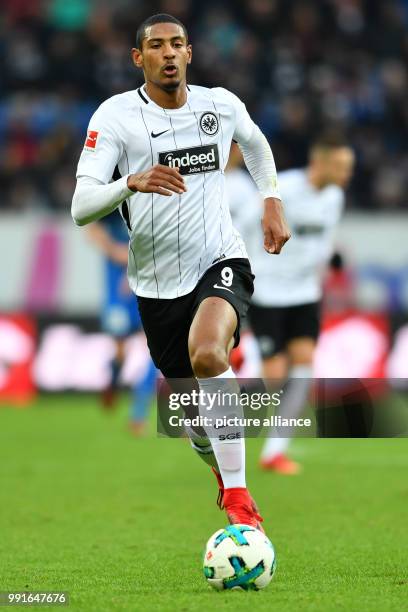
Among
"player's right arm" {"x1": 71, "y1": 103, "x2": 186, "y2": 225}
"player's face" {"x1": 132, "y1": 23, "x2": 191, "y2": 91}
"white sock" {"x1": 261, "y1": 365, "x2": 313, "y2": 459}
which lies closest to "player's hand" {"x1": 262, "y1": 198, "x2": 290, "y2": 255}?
"player's right arm" {"x1": 71, "y1": 103, "x2": 186, "y2": 225}

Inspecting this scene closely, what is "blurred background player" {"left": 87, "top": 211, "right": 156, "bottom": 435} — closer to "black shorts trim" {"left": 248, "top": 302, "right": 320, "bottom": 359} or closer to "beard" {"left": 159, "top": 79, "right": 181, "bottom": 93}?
"black shorts trim" {"left": 248, "top": 302, "right": 320, "bottom": 359}

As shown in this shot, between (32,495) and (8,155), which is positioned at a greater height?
(8,155)

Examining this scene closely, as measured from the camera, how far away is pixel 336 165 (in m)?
A: 9.12

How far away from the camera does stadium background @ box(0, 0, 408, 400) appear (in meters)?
14.5

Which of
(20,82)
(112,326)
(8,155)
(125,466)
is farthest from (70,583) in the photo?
(20,82)

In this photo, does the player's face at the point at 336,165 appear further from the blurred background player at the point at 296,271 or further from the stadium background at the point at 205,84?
the stadium background at the point at 205,84

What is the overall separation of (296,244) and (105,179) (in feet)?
14.1

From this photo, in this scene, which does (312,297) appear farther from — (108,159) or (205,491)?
(108,159)

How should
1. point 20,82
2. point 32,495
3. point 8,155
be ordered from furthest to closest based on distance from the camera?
1. point 20,82
2. point 8,155
3. point 32,495

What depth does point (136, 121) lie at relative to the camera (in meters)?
5.29

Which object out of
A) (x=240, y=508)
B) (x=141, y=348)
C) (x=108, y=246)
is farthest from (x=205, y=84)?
(x=240, y=508)

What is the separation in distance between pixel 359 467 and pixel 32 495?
277cm

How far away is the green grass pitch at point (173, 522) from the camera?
4.50 metres

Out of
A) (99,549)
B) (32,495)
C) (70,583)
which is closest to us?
(70,583)
